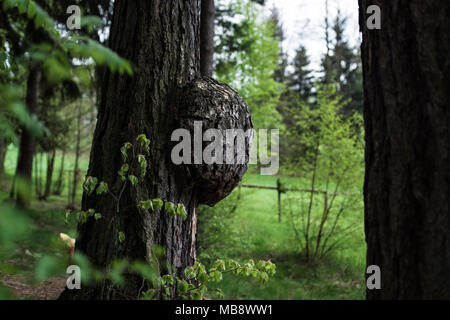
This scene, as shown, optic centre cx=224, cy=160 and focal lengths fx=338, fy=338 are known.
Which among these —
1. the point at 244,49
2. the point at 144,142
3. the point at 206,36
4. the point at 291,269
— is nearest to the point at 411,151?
the point at 144,142

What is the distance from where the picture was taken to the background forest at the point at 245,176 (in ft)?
3.07

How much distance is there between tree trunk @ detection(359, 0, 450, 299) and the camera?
1281 mm

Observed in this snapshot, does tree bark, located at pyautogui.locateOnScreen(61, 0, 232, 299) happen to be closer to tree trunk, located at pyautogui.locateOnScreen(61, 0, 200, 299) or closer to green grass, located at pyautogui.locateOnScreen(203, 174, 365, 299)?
tree trunk, located at pyautogui.locateOnScreen(61, 0, 200, 299)

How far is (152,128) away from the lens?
226cm

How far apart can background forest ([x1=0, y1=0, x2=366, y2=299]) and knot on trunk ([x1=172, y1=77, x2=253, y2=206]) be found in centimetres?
49

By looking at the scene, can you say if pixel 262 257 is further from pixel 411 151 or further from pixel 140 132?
pixel 411 151

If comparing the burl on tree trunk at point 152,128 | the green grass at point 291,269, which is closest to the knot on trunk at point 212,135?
the burl on tree trunk at point 152,128

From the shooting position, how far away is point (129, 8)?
2393 millimetres

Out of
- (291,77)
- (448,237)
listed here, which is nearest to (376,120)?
(448,237)

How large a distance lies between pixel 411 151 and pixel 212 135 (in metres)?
1.23

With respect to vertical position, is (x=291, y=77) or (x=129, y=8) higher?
(x=291, y=77)

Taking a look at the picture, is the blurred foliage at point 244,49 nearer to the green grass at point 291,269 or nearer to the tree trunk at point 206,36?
the green grass at point 291,269
